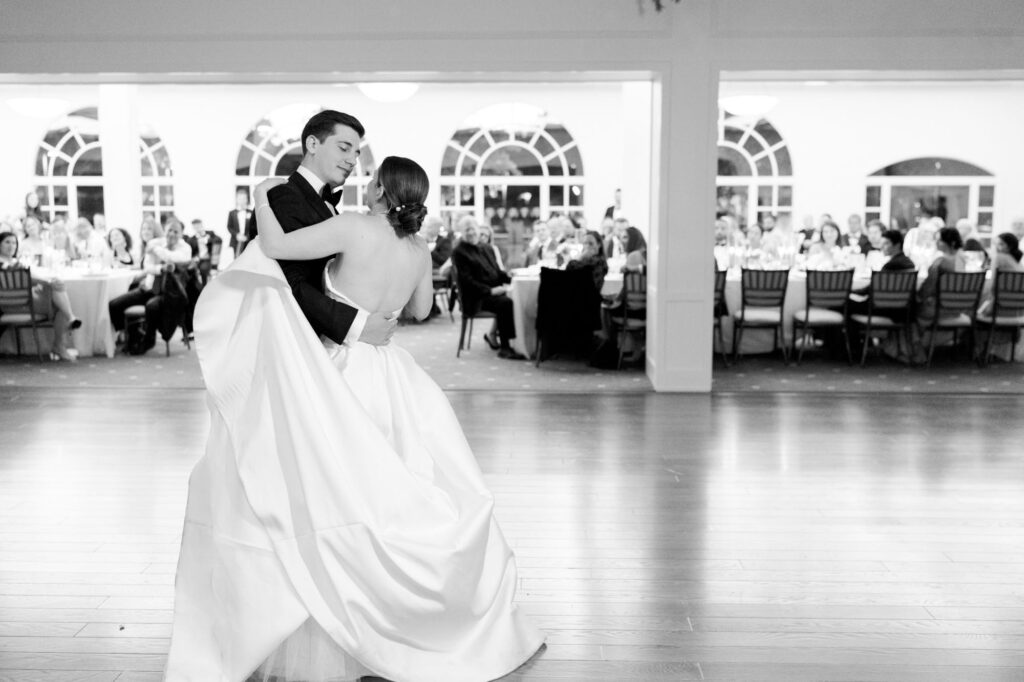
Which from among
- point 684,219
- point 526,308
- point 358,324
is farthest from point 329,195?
point 526,308

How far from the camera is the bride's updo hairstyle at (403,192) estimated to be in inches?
115

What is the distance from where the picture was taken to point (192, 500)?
301cm

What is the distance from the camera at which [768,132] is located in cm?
1727

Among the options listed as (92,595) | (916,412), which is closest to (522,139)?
(916,412)

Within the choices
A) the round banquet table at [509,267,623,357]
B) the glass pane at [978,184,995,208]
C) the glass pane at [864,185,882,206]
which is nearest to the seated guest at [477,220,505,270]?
the round banquet table at [509,267,623,357]

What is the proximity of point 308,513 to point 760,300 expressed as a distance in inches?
273

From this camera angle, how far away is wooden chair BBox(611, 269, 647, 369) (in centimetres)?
883

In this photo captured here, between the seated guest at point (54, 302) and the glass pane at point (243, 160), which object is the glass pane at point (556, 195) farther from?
the seated guest at point (54, 302)

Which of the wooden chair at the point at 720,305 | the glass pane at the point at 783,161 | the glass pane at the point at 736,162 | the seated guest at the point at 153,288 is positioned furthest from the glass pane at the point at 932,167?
the seated guest at the point at 153,288

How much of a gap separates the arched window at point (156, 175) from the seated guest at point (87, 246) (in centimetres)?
699

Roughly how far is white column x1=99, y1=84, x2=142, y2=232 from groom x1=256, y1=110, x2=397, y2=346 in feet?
44.3

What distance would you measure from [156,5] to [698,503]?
5267 mm

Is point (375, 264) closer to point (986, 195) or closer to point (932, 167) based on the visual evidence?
point (932, 167)

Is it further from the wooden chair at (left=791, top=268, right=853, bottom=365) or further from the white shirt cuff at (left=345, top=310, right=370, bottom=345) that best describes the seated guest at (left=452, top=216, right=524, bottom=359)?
the white shirt cuff at (left=345, top=310, right=370, bottom=345)
